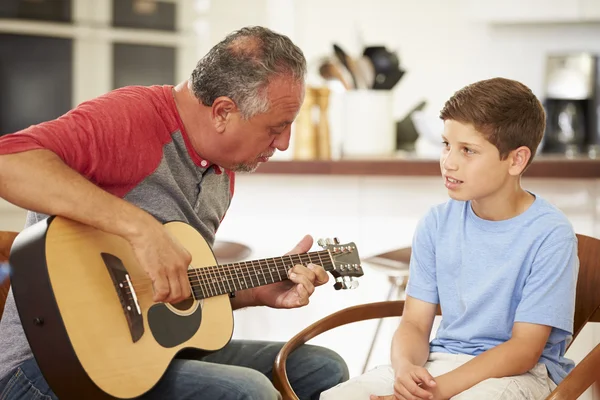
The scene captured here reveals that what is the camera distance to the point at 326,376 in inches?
67.9

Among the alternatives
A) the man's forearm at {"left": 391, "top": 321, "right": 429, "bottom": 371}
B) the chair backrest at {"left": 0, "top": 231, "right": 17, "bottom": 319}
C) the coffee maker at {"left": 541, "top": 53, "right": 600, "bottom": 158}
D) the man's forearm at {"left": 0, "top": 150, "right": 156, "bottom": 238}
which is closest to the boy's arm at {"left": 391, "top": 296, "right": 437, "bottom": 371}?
the man's forearm at {"left": 391, "top": 321, "right": 429, "bottom": 371}

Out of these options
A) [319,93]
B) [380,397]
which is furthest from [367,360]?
[380,397]

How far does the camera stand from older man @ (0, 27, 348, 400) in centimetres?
137

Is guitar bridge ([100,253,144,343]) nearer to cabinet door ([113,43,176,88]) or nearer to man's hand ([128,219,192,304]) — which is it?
man's hand ([128,219,192,304])

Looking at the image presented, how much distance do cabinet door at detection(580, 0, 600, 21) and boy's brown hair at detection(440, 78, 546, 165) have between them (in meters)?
3.03

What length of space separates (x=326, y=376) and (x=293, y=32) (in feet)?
11.2

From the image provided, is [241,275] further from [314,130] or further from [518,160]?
[314,130]

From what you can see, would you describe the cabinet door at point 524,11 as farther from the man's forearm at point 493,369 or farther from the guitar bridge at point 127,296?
the guitar bridge at point 127,296

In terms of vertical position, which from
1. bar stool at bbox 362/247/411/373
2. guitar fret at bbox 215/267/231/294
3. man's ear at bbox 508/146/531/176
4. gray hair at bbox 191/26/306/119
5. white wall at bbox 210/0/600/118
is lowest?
bar stool at bbox 362/247/411/373

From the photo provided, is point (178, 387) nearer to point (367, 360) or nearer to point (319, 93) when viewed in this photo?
point (367, 360)

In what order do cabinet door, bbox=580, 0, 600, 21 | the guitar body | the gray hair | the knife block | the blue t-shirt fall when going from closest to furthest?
the guitar body, the blue t-shirt, the gray hair, the knife block, cabinet door, bbox=580, 0, 600, 21

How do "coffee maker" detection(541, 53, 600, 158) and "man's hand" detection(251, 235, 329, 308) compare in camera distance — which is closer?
"man's hand" detection(251, 235, 329, 308)

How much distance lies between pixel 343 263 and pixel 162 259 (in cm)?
44

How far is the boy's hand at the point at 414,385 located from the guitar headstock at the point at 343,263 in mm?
230
